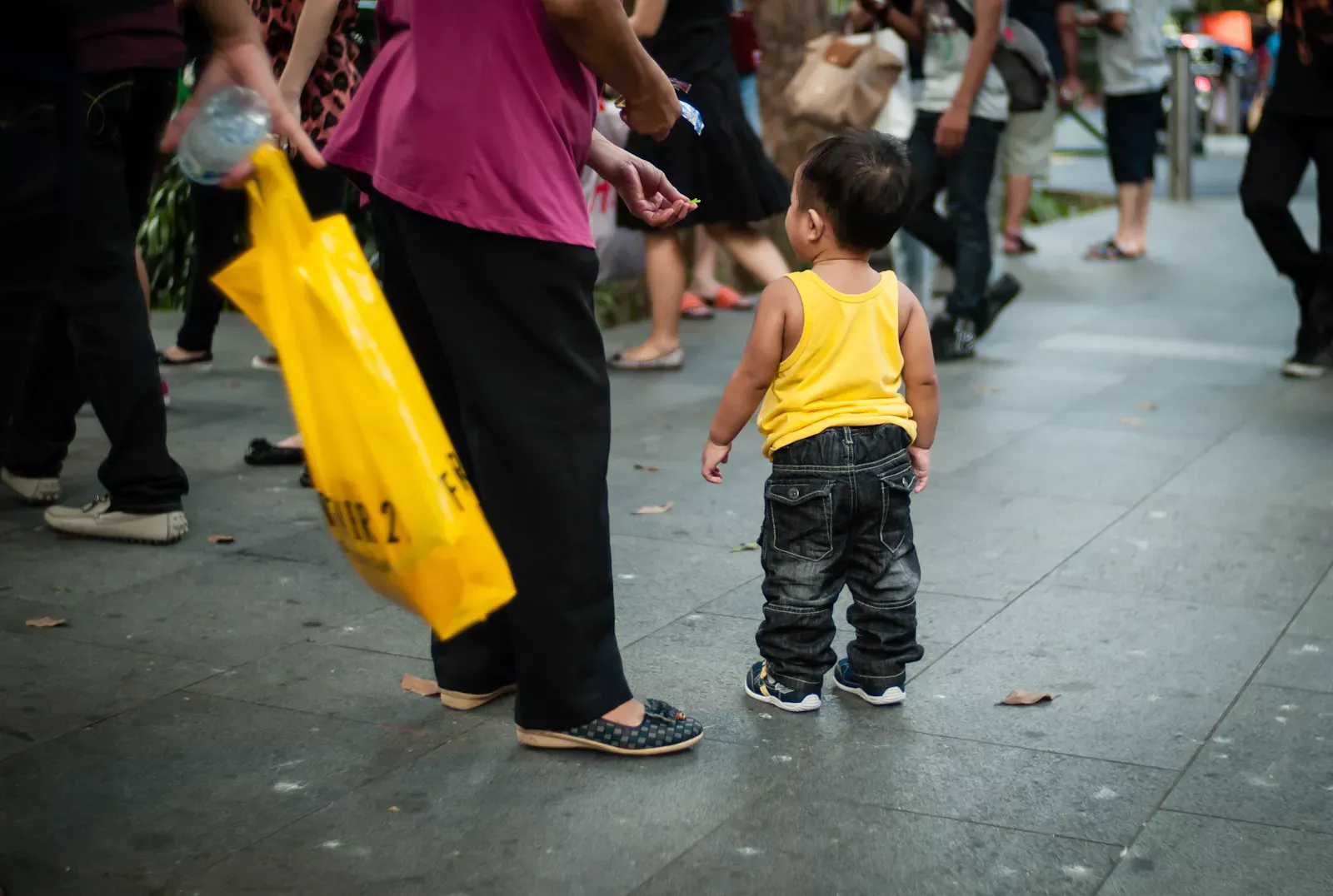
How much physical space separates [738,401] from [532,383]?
21.6 inches

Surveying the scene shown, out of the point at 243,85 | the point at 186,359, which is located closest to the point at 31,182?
the point at 243,85

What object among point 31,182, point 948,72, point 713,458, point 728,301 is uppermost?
point 31,182

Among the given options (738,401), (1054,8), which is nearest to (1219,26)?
(1054,8)

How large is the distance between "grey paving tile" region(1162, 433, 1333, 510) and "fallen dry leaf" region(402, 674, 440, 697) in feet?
9.34

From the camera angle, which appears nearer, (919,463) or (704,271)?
(919,463)

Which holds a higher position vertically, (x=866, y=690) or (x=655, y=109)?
→ (x=655, y=109)

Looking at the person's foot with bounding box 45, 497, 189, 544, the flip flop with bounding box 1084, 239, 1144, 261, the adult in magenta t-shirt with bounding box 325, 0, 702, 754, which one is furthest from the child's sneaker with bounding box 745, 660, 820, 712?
the flip flop with bounding box 1084, 239, 1144, 261

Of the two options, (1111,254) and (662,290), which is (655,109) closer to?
(662,290)

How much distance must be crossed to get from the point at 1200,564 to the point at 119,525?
308 centimetres

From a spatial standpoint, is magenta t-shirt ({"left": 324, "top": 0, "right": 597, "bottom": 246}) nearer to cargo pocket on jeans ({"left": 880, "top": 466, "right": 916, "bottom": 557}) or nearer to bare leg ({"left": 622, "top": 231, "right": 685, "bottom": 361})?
cargo pocket on jeans ({"left": 880, "top": 466, "right": 916, "bottom": 557})

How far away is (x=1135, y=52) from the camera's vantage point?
1162 cm

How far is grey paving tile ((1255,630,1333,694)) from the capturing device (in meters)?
3.72

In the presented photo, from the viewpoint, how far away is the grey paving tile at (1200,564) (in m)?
4.41

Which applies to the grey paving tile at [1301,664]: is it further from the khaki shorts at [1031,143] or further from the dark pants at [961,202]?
the khaki shorts at [1031,143]
